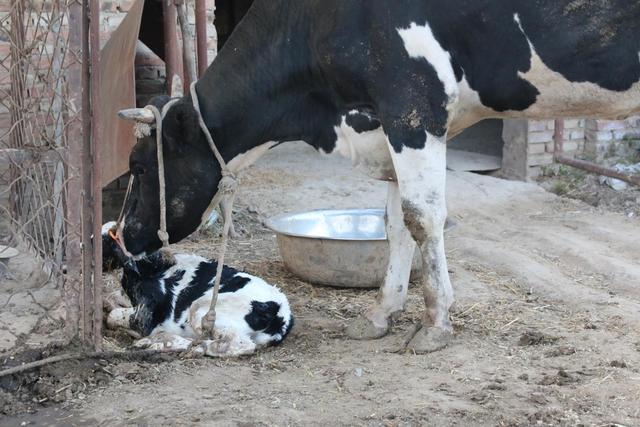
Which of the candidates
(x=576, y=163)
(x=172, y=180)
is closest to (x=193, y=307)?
(x=172, y=180)

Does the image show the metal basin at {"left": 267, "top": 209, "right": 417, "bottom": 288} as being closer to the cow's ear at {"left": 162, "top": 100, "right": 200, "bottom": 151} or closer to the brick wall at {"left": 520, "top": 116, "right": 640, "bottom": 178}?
the cow's ear at {"left": 162, "top": 100, "right": 200, "bottom": 151}

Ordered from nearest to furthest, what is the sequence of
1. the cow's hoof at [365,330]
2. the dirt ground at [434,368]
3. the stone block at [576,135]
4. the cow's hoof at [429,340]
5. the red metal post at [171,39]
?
the dirt ground at [434,368]
the cow's hoof at [429,340]
the cow's hoof at [365,330]
the red metal post at [171,39]
the stone block at [576,135]

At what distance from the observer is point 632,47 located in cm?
414

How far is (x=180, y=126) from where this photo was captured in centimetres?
470

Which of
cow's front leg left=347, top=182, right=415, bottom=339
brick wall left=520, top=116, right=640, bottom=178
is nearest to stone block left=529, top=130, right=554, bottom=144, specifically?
brick wall left=520, top=116, right=640, bottom=178

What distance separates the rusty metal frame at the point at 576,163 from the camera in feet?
26.1

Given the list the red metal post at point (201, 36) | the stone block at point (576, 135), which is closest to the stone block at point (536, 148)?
the stone block at point (576, 135)

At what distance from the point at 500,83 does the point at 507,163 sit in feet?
16.5

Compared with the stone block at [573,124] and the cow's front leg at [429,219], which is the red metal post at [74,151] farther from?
the stone block at [573,124]

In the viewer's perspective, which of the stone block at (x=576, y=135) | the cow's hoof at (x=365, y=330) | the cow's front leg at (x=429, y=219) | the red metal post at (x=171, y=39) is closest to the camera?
the cow's front leg at (x=429, y=219)

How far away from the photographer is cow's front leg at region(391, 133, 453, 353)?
4383 mm

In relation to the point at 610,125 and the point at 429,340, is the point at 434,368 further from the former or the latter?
the point at 610,125

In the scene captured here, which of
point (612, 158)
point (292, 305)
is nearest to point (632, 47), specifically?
point (292, 305)

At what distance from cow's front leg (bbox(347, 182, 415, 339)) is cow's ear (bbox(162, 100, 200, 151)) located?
3.66ft
